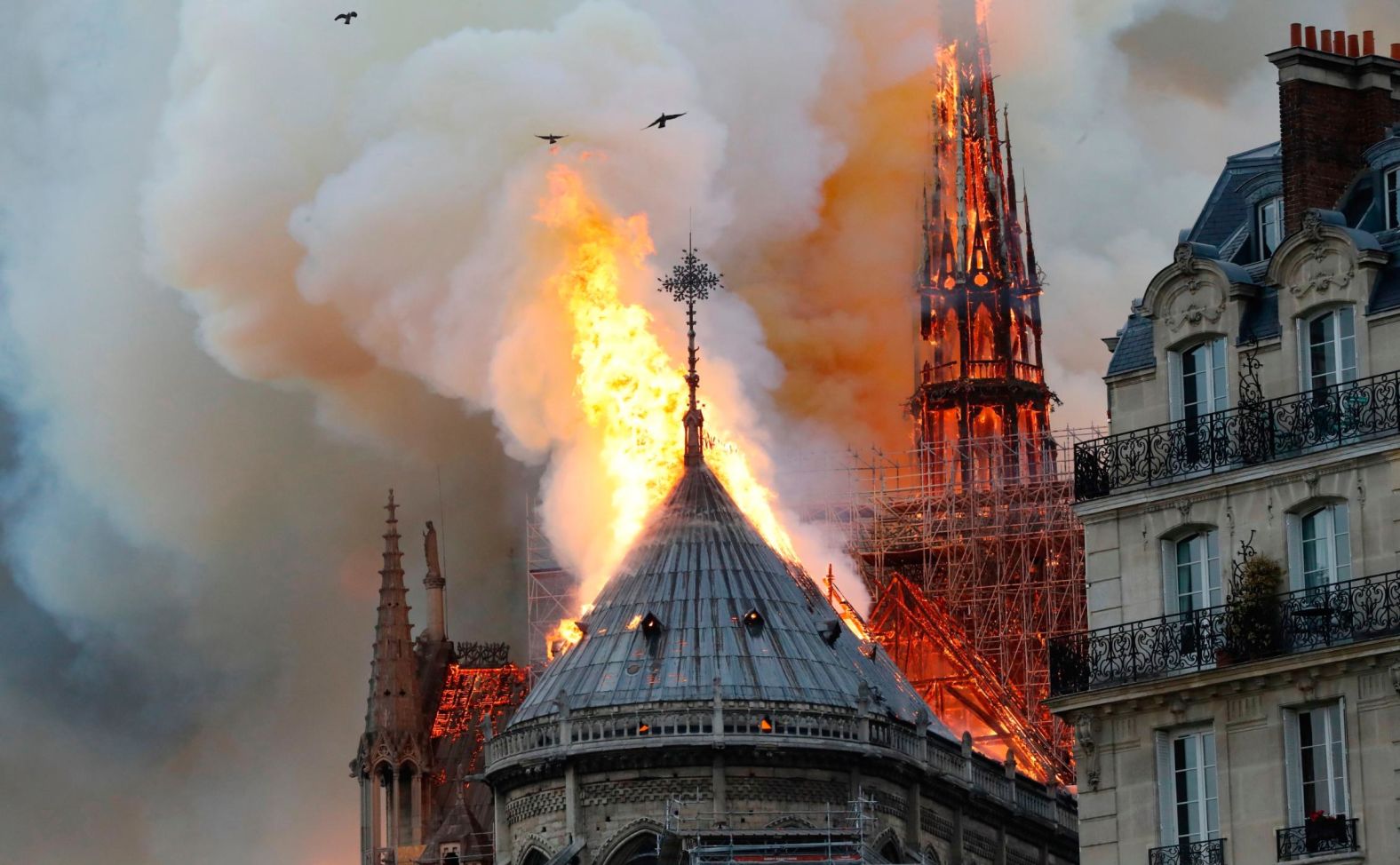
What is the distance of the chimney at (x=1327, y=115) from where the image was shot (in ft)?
220

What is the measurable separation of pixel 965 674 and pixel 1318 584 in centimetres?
5491

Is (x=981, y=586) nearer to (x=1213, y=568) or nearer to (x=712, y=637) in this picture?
(x=712, y=637)

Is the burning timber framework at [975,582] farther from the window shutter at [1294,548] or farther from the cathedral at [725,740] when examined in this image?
the window shutter at [1294,548]

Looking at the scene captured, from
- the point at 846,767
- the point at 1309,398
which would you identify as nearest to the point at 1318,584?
the point at 1309,398

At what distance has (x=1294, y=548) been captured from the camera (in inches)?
2494

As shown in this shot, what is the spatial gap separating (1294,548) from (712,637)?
3615 cm

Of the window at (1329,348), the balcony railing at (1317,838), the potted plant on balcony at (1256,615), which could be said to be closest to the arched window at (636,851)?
the potted plant on balcony at (1256,615)

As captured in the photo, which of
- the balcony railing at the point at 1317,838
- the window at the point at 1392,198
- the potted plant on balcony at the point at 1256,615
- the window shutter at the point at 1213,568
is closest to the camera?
the balcony railing at the point at 1317,838

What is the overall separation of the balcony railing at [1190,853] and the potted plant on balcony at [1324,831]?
1.57 meters

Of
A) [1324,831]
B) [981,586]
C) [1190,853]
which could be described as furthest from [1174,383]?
[981,586]

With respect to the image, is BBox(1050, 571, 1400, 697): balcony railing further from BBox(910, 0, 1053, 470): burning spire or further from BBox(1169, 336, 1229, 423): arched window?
BBox(910, 0, 1053, 470): burning spire

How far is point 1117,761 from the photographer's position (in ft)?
212

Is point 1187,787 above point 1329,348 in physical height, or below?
below

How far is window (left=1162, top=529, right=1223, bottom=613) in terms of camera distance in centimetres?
6456
